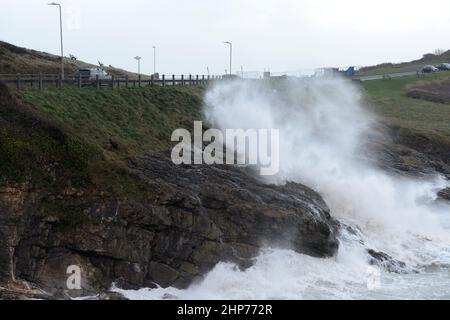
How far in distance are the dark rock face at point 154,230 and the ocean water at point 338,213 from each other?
0.59m

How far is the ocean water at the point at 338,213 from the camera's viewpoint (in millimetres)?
22562

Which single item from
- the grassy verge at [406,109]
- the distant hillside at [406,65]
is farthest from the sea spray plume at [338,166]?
the distant hillside at [406,65]

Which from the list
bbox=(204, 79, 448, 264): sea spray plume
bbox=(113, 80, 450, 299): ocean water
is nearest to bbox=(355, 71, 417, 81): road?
bbox=(113, 80, 450, 299): ocean water

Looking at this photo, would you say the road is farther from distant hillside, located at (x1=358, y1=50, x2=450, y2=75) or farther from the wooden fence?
the wooden fence

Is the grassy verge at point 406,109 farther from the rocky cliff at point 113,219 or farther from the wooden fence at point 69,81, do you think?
the rocky cliff at point 113,219

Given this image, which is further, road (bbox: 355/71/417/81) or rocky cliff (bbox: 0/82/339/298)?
road (bbox: 355/71/417/81)

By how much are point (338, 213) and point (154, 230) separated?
1172cm

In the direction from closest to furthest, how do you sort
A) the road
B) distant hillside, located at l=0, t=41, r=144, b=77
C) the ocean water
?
the ocean water → distant hillside, located at l=0, t=41, r=144, b=77 → the road

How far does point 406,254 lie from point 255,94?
741 inches

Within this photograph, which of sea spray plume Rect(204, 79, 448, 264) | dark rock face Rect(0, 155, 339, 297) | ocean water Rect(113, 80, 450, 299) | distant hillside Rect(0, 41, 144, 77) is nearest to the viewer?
dark rock face Rect(0, 155, 339, 297)

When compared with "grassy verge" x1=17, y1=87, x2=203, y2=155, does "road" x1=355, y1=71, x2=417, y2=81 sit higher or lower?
higher

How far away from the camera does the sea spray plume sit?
31078mm

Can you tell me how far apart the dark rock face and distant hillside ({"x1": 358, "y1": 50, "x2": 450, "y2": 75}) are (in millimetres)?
75906
